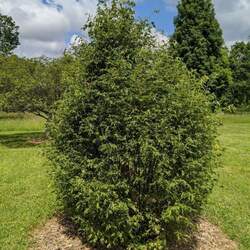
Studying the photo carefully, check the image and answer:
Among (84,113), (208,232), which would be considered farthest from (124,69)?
(208,232)

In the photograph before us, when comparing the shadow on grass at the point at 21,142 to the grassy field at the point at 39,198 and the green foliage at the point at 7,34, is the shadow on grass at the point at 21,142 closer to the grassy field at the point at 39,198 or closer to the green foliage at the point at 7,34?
the grassy field at the point at 39,198

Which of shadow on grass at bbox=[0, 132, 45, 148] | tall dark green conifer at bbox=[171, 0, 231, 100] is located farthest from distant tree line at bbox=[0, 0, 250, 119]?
shadow on grass at bbox=[0, 132, 45, 148]

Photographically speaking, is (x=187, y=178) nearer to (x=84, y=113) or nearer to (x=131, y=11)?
(x=84, y=113)

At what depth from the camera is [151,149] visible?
15.9ft

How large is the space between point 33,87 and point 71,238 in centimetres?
1155

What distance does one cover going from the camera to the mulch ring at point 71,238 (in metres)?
5.76

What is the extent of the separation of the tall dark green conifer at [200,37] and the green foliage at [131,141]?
28090 mm

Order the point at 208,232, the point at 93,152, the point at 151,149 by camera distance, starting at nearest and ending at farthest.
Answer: the point at 151,149
the point at 93,152
the point at 208,232

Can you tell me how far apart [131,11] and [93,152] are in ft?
5.88

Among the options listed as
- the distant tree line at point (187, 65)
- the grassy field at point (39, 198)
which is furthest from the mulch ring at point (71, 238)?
the distant tree line at point (187, 65)

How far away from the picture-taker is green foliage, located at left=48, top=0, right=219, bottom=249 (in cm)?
497

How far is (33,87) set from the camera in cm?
1677

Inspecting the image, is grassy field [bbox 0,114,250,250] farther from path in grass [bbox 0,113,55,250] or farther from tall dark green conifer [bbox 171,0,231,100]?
tall dark green conifer [bbox 171,0,231,100]

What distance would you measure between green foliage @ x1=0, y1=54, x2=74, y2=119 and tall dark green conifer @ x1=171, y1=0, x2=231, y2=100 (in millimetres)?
17563
